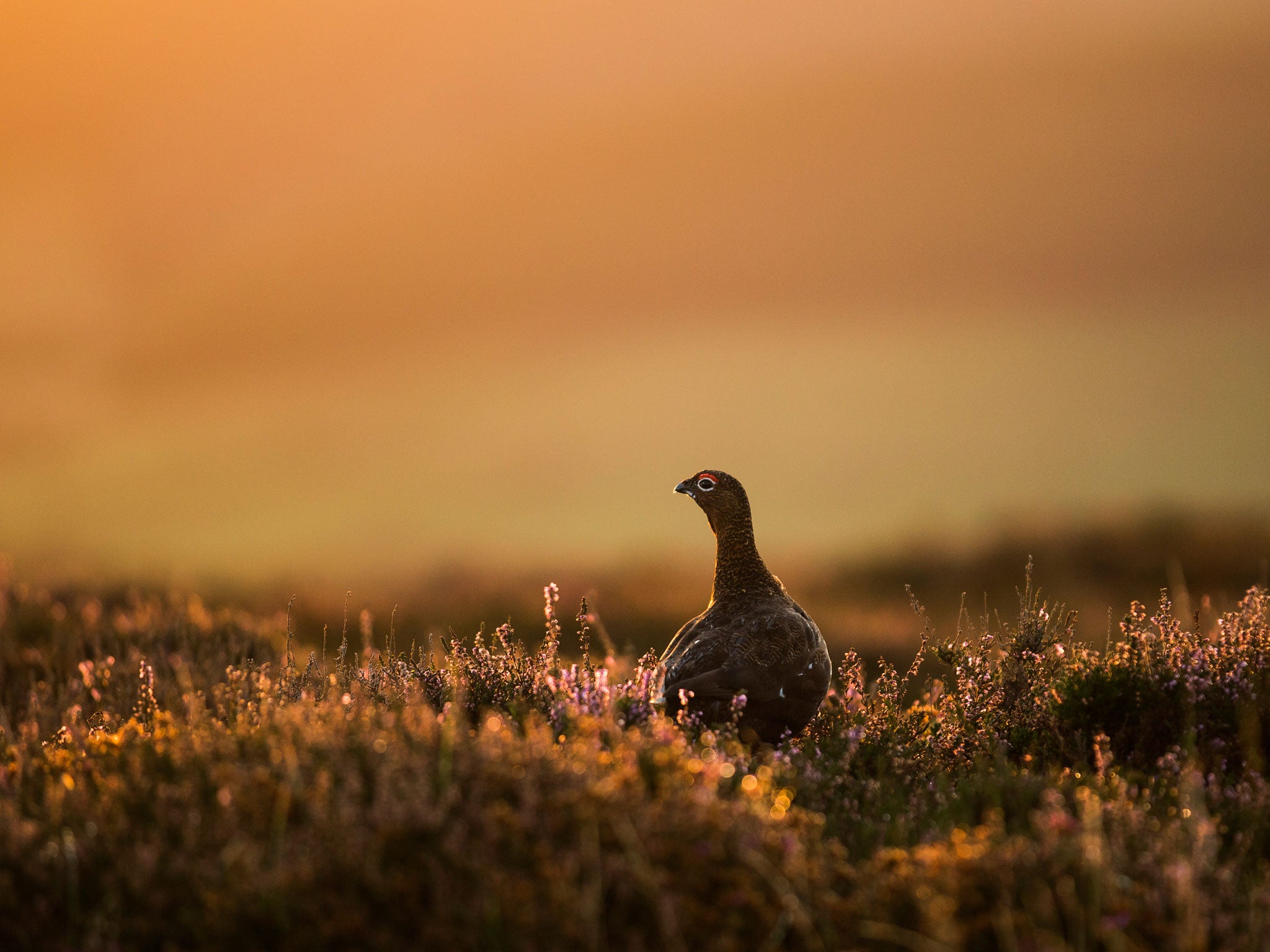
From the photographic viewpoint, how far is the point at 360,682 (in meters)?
6.82

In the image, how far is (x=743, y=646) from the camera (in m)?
6.92

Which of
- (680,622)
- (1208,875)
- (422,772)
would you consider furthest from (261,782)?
(680,622)

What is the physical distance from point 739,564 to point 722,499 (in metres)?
0.46

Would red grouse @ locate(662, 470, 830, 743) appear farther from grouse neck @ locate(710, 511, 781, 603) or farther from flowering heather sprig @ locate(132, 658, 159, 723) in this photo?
flowering heather sprig @ locate(132, 658, 159, 723)

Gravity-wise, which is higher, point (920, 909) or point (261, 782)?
point (261, 782)

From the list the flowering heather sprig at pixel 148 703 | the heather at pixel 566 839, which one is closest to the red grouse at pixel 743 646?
the heather at pixel 566 839

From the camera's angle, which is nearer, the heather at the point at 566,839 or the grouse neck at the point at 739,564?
the heather at the point at 566,839

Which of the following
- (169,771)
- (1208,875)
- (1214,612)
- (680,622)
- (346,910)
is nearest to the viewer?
(346,910)

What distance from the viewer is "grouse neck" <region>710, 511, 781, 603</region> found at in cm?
769

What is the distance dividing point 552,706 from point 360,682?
1.31 meters

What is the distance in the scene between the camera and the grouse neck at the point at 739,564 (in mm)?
7688

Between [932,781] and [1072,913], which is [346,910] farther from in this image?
[932,781]

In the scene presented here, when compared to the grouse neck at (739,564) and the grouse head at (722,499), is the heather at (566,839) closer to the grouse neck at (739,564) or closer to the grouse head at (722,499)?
the grouse neck at (739,564)

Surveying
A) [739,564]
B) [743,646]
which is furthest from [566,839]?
[739,564]
